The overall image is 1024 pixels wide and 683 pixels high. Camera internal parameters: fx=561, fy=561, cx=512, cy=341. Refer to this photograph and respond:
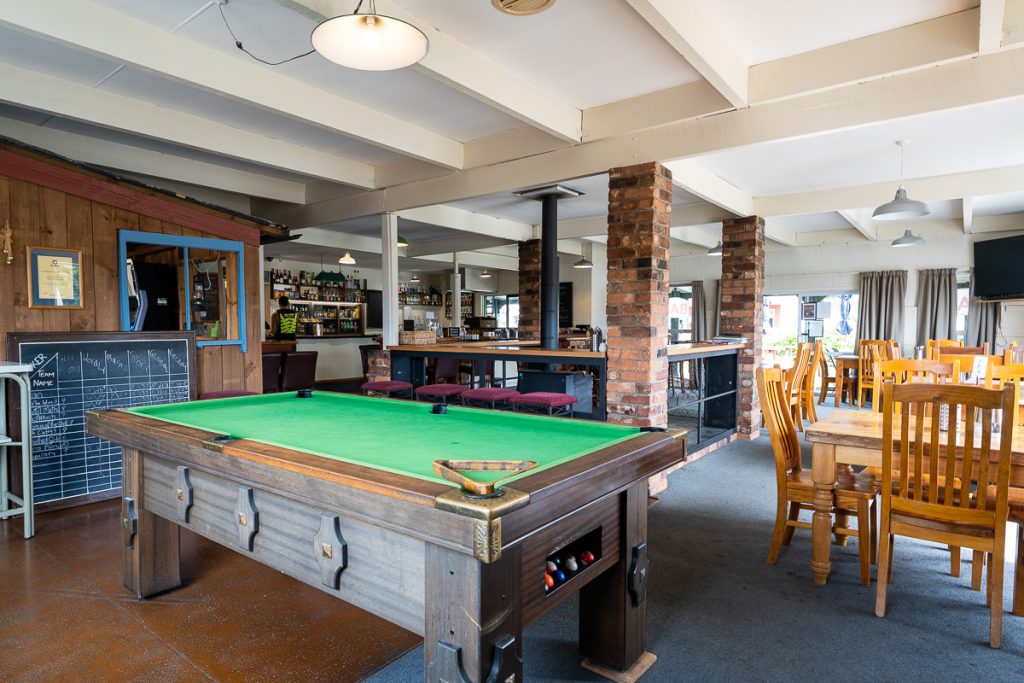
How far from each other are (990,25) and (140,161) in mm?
6352

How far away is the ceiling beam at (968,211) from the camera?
6863mm

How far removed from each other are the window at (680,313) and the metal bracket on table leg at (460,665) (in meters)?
11.2

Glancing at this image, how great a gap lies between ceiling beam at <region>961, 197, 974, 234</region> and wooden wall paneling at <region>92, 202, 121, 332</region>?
27.7 feet

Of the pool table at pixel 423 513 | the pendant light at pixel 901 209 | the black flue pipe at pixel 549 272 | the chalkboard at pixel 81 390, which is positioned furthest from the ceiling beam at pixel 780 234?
the chalkboard at pixel 81 390

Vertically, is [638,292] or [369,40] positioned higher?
[369,40]

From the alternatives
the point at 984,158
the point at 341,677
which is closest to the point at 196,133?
the point at 341,677

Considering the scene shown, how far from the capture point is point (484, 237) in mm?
9125

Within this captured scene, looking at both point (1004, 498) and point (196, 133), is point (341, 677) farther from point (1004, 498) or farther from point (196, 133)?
point (196, 133)

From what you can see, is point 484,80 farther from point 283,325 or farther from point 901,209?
point 283,325

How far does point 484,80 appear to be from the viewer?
360cm

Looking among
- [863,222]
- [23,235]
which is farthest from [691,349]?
[23,235]

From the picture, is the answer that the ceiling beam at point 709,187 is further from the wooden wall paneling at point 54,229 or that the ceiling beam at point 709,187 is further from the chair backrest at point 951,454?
the wooden wall paneling at point 54,229

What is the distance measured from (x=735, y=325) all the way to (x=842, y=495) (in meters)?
4.10

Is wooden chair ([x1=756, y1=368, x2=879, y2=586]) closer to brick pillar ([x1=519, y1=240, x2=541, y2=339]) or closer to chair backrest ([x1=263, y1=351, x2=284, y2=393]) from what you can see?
brick pillar ([x1=519, y1=240, x2=541, y2=339])
